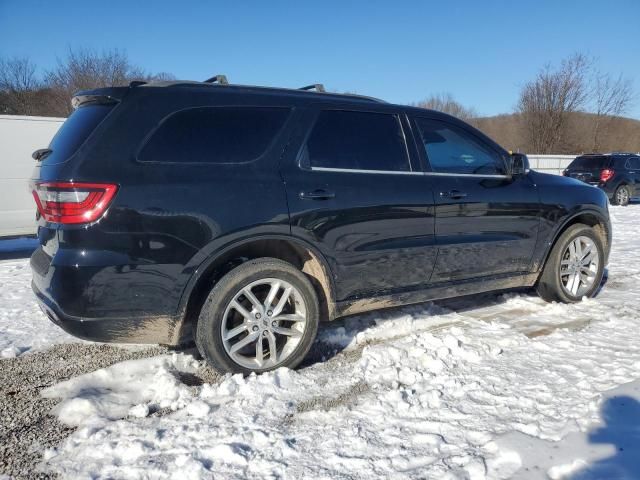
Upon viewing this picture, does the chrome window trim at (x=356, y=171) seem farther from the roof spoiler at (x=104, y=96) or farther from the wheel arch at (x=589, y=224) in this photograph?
the wheel arch at (x=589, y=224)

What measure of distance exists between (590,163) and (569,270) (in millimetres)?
12651

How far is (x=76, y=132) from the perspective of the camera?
2.86 metres

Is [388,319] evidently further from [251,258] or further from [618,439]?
[618,439]

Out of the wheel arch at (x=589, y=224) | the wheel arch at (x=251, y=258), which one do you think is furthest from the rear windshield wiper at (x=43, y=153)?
the wheel arch at (x=589, y=224)

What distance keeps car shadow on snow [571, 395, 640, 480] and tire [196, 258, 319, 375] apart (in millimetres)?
1693

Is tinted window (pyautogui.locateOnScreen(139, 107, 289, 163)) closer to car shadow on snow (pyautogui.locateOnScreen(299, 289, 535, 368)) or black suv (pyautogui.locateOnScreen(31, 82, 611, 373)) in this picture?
black suv (pyautogui.locateOnScreen(31, 82, 611, 373))

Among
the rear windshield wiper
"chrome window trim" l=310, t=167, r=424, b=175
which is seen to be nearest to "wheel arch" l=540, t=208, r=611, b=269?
"chrome window trim" l=310, t=167, r=424, b=175

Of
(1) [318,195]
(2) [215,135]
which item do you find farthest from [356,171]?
(2) [215,135]

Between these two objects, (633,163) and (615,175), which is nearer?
(615,175)

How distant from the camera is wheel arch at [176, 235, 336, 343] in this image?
2879 millimetres

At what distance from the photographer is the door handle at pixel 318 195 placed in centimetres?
310

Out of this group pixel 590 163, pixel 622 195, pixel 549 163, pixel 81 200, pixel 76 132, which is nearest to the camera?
pixel 81 200

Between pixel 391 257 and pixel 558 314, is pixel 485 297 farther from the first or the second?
pixel 391 257

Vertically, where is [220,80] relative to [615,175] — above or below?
above
